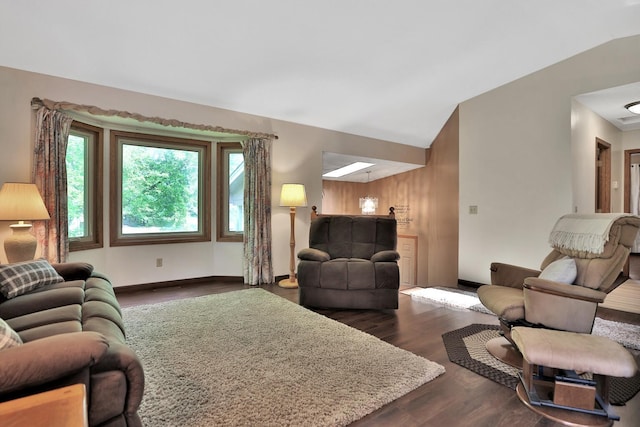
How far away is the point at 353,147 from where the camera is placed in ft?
16.5

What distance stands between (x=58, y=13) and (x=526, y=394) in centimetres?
415

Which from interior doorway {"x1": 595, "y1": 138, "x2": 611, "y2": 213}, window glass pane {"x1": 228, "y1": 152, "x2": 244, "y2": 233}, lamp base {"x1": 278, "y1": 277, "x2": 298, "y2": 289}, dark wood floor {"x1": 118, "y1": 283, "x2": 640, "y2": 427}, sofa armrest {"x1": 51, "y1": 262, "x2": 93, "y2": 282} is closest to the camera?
dark wood floor {"x1": 118, "y1": 283, "x2": 640, "y2": 427}

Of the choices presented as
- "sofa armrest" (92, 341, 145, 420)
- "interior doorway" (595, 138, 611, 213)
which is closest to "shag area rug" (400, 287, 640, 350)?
"interior doorway" (595, 138, 611, 213)

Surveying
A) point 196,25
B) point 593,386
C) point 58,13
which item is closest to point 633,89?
point 593,386

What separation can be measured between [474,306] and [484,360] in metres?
1.28

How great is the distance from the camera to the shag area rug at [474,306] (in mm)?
2613

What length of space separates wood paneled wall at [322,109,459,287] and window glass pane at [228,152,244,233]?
2452 mm

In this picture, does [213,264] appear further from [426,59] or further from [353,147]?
[426,59]

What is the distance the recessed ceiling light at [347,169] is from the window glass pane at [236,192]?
2064 millimetres

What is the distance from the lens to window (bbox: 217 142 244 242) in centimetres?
455

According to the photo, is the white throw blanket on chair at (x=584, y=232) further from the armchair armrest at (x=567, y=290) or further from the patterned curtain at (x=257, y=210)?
the patterned curtain at (x=257, y=210)

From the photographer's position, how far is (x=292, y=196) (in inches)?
161

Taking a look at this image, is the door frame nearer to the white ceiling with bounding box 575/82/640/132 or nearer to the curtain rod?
the white ceiling with bounding box 575/82/640/132

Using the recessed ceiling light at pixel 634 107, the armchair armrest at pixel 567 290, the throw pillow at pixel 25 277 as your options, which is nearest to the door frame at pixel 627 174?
the recessed ceiling light at pixel 634 107
